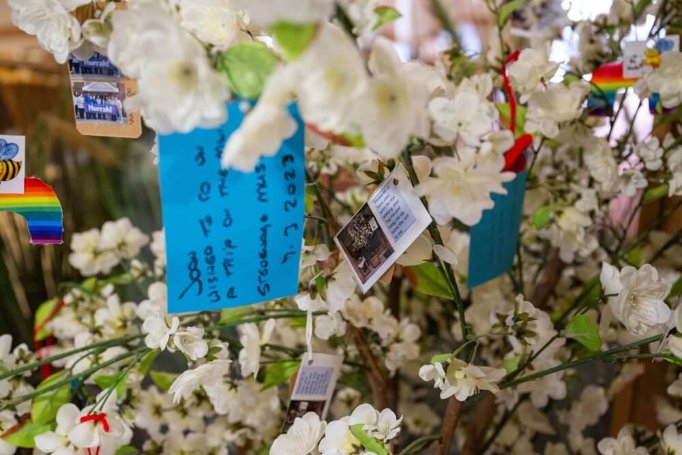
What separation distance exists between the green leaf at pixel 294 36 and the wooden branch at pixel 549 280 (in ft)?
2.59

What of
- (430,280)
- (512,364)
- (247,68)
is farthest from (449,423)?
(247,68)

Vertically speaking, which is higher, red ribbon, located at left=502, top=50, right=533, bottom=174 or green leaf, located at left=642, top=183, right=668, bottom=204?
red ribbon, located at left=502, top=50, right=533, bottom=174

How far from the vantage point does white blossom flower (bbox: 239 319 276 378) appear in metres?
0.84

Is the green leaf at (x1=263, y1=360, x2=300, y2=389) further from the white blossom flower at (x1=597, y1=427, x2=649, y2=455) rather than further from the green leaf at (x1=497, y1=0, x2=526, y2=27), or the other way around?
the green leaf at (x1=497, y1=0, x2=526, y2=27)

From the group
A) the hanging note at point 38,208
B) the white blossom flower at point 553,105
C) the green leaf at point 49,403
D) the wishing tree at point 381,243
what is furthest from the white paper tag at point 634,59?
the green leaf at point 49,403

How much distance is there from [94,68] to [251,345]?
37 centimetres

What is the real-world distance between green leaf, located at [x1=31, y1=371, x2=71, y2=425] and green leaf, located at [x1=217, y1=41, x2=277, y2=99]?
0.55 metres

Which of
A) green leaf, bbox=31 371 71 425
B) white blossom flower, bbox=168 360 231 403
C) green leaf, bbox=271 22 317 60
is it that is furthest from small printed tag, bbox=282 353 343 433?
green leaf, bbox=271 22 317 60

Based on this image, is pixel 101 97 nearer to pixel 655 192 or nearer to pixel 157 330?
pixel 157 330

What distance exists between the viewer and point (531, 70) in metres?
0.84

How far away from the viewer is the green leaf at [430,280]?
0.73 meters

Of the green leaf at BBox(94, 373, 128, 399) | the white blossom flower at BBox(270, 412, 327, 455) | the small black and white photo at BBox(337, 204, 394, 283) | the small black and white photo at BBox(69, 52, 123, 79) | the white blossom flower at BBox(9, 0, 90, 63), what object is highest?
the white blossom flower at BBox(9, 0, 90, 63)

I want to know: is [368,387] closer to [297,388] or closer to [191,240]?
[297,388]

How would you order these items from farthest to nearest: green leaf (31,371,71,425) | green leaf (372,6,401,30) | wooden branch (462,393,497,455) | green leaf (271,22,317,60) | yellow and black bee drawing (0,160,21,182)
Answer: wooden branch (462,393,497,455) < green leaf (31,371,71,425) < yellow and black bee drawing (0,160,21,182) < green leaf (372,6,401,30) < green leaf (271,22,317,60)
